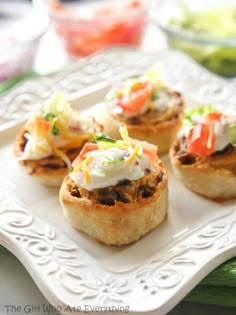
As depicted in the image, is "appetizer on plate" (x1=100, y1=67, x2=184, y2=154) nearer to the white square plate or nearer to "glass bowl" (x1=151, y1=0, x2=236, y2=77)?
the white square plate

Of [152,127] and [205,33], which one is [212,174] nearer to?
Answer: [152,127]

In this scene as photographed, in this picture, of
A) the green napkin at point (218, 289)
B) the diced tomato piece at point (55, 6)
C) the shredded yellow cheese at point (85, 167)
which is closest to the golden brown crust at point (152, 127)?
the shredded yellow cheese at point (85, 167)

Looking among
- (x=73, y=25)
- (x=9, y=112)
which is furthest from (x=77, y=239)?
(x=73, y=25)

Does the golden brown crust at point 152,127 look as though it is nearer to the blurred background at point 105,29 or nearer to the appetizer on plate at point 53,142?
the appetizer on plate at point 53,142

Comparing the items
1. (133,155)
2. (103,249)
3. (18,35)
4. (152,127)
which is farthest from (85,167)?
(18,35)

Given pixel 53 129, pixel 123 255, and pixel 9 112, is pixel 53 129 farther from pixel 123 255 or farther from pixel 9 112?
pixel 123 255

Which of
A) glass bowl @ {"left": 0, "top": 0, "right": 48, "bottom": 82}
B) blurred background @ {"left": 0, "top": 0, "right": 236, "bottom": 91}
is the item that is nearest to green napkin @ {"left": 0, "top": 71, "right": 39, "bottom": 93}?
blurred background @ {"left": 0, "top": 0, "right": 236, "bottom": 91}
